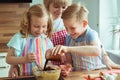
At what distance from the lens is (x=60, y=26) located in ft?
5.85

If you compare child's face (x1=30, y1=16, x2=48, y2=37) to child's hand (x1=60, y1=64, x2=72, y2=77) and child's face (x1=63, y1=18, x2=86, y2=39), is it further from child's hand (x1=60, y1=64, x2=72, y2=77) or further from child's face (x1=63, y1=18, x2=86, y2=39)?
child's hand (x1=60, y1=64, x2=72, y2=77)

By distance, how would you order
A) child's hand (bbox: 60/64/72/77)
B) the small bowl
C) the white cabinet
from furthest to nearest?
the white cabinet, child's hand (bbox: 60/64/72/77), the small bowl

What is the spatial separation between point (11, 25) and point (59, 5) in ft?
5.22

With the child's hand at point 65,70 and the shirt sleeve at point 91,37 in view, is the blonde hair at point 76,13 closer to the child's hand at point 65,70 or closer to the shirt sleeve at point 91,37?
the shirt sleeve at point 91,37

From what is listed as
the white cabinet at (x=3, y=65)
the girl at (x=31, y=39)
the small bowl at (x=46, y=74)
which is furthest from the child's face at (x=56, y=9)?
the white cabinet at (x=3, y=65)

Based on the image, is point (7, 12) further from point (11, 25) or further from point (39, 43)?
point (39, 43)

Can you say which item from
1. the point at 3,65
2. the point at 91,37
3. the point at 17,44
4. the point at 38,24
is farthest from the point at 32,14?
the point at 3,65

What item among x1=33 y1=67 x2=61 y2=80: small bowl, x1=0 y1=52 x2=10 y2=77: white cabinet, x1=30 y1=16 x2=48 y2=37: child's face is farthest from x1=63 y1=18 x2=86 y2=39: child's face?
x1=0 y1=52 x2=10 y2=77: white cabinet

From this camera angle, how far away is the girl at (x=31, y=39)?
1.47 m

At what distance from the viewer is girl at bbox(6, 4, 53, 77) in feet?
4.81

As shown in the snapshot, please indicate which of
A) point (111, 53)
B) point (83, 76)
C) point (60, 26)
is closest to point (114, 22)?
point (111, 53)

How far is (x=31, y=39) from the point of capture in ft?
5.16

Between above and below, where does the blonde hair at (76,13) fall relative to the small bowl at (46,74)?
above

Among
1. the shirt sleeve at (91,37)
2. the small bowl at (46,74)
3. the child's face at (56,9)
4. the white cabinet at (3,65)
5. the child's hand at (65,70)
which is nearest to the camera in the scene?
the small bowl at (46,74)
